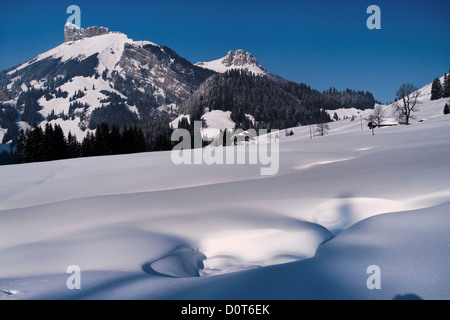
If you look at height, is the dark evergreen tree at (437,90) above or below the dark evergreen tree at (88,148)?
above

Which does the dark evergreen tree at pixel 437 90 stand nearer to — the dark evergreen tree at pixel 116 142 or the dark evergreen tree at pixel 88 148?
the dark evergreen tree at pixel 116 142

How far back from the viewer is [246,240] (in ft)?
23.7

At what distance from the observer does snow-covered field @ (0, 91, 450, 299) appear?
4461 millimetres

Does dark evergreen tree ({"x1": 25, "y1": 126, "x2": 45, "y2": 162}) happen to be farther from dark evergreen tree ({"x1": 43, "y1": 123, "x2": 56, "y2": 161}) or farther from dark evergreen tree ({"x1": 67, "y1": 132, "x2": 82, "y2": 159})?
dark evergreen tree ({"x1": 67, "y1": 132, "x2": 82, "y2": 159})

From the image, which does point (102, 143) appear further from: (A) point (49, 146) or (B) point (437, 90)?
(B) point (437, 90)

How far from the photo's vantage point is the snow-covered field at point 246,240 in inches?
176

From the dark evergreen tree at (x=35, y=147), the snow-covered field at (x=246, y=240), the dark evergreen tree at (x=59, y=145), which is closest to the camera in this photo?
the snow-covered field at (x=246, y=240)

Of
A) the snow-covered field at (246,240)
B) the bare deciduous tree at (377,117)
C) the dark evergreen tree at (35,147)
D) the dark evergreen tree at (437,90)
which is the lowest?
the snow-covered field at (246,240)

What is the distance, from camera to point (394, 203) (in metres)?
8.29

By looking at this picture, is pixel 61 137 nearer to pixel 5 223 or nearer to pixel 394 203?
pixel 5 223

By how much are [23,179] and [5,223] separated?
13005mm

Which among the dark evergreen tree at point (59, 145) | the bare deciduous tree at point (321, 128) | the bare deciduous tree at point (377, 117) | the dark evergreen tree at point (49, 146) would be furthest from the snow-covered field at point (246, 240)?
the bare deciduous tree at point (321, 128)

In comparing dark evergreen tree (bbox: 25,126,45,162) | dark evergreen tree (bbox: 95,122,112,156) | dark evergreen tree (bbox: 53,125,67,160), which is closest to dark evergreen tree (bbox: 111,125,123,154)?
dark evergreen tree (bbox: 95,122,112,156)

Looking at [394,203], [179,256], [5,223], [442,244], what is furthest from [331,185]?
[5,223]
